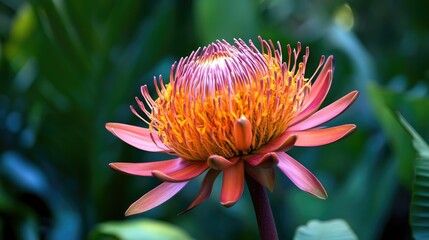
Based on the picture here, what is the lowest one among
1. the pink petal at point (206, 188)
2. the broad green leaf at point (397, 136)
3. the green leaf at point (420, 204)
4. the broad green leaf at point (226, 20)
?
the green leaf at point (420, 204)

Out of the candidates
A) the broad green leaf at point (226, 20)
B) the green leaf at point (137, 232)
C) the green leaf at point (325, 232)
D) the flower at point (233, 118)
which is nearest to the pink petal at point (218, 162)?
the flower at point (233, 118)

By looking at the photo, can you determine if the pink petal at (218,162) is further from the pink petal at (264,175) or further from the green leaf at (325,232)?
the green leaf at (325,232)

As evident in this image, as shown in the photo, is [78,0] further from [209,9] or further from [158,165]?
[158,165]

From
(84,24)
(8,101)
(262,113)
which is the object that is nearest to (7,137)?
(8,101)

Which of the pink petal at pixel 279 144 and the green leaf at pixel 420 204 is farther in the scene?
the green leaf at pixel 420 204

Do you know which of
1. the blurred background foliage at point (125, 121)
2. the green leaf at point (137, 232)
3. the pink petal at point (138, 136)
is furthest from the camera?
the blurred background foliage at point (125, 121)

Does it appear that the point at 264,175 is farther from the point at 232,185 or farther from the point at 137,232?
the point at 137,232
